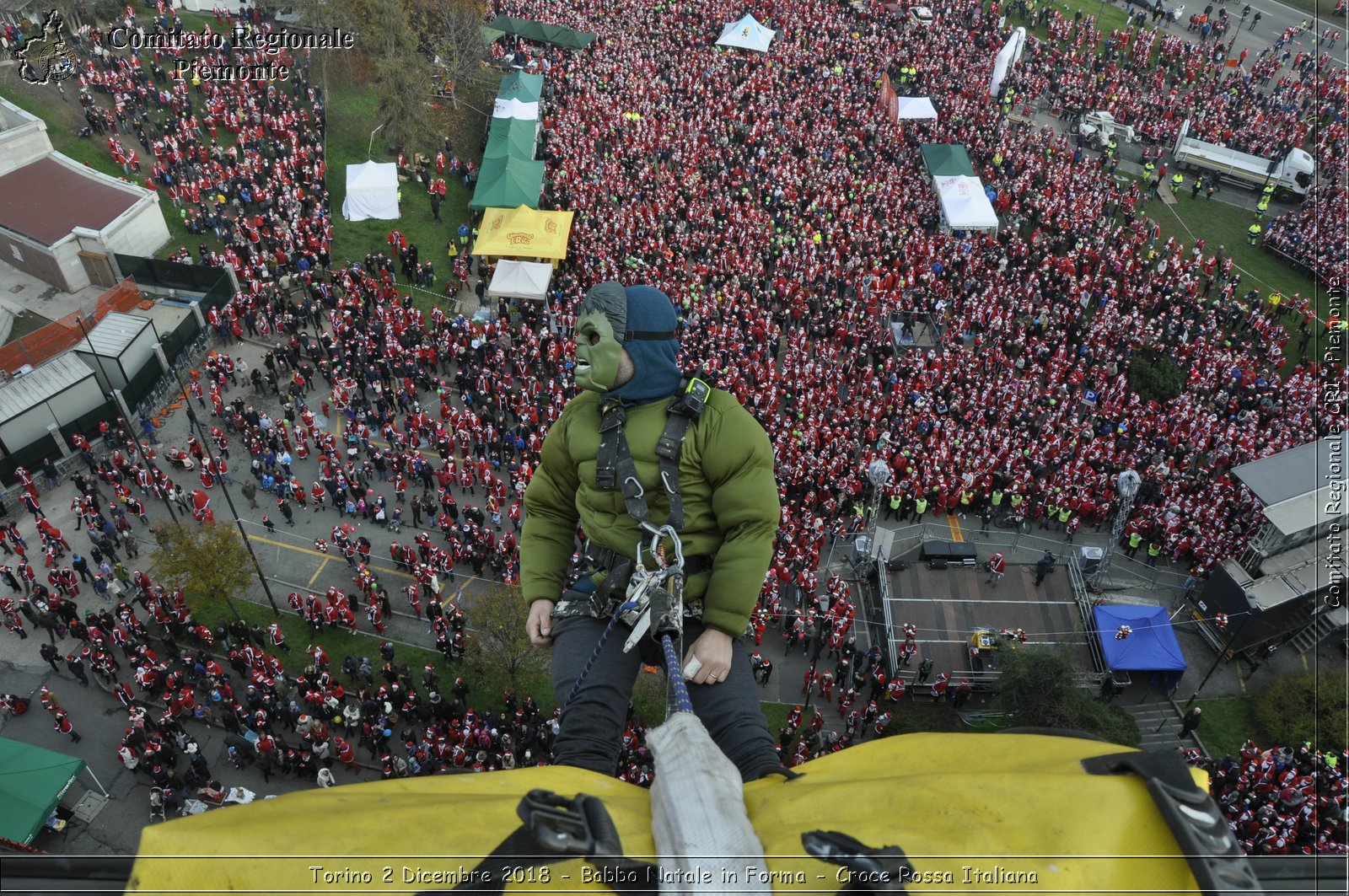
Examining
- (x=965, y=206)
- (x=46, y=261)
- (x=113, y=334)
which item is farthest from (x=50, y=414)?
(x=965, y=206)

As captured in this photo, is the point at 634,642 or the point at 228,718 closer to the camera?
the point at 634,642

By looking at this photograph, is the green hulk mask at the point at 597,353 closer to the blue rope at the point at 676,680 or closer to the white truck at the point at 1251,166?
the blue rope at the point at 676,680

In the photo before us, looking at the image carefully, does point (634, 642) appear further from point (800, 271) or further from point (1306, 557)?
point (800, 271)

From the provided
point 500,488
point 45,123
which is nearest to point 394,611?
point 500,488

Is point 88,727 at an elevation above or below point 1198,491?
below

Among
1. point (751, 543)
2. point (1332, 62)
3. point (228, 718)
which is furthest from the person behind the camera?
point (1332, 62)

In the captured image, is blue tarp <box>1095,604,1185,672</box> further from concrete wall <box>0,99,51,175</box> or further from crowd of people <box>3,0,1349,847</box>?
concrete wall <box>0,99,51,175</box>

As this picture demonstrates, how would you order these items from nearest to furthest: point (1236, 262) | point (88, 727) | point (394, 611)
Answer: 1. point (88, 727)
2. point (394, 611)
3. point (1236, 262)

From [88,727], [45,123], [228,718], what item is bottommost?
[88,727]
